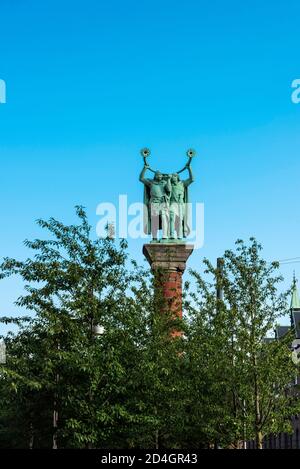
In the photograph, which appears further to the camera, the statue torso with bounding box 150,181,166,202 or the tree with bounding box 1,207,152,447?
the statue torso with bounding box 150,181,166,202

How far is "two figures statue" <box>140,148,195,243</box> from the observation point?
4038 centimetres

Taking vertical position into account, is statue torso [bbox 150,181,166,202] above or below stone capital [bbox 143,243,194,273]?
above

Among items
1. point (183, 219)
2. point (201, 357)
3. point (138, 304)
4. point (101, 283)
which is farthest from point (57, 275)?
point (183, 219)

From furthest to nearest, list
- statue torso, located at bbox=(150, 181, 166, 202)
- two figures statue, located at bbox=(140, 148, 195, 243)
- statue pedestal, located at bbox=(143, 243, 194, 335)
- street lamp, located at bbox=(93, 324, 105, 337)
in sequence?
statue torso, located at bbox=(150, 181, 166, 202) < two figures statue, located at bbox=(140, 148, 195, 243) < statue pedestal, located at bbox=(143, 243, 194, 335) < street lamp, located at bbox=(93, 324, 105, 337)

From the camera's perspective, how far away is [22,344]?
24.3 metres

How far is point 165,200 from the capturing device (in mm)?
40969

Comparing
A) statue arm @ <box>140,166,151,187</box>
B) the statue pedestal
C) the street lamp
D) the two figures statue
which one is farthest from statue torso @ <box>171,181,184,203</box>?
the street lamp

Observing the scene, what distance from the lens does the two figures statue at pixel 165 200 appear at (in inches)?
1590

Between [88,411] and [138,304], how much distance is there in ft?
18.7

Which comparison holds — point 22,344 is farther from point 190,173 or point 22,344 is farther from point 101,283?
point 190,173

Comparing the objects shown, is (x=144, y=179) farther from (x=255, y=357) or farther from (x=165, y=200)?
(x=255, y=357)

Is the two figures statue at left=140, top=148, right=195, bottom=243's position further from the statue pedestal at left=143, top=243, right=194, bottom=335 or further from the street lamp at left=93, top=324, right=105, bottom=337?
the street lamp at left=93, top=324, right=105, bottom=337

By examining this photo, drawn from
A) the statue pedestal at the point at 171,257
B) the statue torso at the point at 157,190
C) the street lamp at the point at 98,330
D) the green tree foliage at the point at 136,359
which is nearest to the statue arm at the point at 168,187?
the statue torso at the point at 157,190

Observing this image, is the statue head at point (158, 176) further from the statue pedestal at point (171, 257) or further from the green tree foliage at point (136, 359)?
the green tree foliage at point (136, 359)
